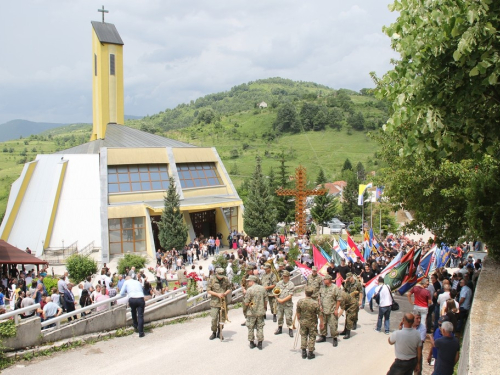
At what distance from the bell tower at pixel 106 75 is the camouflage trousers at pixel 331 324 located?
104 ft

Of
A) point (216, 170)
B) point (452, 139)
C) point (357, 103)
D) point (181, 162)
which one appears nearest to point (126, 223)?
point (181, 162)

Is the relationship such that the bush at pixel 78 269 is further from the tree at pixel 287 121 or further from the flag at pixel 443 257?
the tree at pixel 287 121

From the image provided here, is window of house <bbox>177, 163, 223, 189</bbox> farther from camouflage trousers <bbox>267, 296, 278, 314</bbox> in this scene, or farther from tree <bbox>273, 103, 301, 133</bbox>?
tree <bbox>273, 103, 301, 133</bbox>

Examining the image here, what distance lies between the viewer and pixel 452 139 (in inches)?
282

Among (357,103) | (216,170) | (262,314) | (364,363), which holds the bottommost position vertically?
(364,363)

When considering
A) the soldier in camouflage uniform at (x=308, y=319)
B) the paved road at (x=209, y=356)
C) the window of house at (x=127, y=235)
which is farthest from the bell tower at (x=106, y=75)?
the soldier in camouflage uniform at (x=308, y=319)

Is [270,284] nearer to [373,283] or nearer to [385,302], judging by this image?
[385,302]

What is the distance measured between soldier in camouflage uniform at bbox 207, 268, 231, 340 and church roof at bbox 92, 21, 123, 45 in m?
32.5

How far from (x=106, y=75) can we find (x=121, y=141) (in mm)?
6919

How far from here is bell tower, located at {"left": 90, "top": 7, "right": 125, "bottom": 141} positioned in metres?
38.6

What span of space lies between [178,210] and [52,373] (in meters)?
20.3

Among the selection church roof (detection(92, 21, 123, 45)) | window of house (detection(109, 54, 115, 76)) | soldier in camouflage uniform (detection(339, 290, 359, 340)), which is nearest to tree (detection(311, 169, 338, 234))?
window of house (detection(109, 54, 115, 76))

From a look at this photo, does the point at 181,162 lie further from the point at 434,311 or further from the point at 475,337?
the point at 475,337

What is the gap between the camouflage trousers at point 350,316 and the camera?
10828 mm
